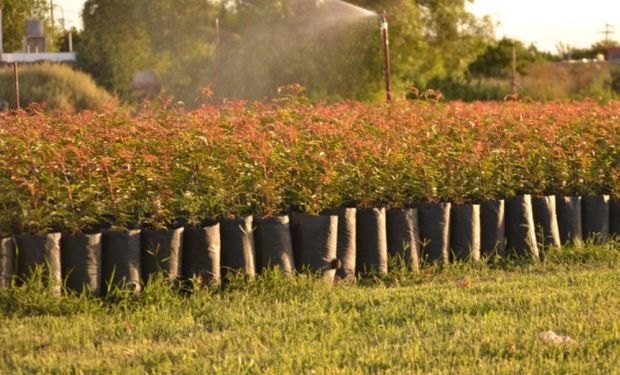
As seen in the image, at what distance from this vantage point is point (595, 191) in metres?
9.45

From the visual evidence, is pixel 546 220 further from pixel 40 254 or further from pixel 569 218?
pixel 40 254

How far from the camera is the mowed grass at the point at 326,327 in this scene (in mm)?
5234

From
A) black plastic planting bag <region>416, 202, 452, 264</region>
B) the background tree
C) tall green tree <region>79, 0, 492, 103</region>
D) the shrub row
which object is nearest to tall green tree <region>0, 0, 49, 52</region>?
tall green tree <region>79, 0, 492, 103</region>

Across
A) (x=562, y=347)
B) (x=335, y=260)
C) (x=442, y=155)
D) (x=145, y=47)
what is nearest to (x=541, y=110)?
(x=442, y=155)

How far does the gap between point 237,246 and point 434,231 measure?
1733 millimetres

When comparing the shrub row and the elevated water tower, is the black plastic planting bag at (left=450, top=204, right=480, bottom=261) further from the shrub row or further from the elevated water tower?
the elevated water tower

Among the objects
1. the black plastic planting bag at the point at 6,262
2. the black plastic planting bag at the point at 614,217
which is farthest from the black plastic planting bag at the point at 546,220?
the black plastic planting bag at the point at 6,262

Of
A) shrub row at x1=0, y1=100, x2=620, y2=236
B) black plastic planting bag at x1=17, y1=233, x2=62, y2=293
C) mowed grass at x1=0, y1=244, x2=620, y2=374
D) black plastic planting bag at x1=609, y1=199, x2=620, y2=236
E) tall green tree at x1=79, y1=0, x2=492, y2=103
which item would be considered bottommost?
mowed grass at x1=0, y1=244, x2=620, y2=374

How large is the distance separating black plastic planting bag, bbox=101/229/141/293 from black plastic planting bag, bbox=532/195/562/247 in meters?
3.58

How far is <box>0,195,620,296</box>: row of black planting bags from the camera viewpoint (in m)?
6.81

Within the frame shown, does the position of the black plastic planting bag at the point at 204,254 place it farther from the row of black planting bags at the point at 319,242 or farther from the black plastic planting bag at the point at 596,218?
the black plastic planting bag at the point at 596,218

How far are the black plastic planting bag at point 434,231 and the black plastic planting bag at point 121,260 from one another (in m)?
2.38

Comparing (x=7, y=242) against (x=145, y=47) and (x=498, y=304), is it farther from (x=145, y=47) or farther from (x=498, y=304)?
(x=145, y=47)

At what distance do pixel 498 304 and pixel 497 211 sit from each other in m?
2.09
